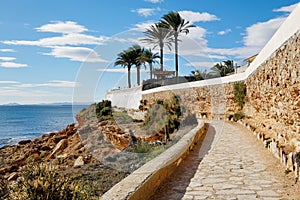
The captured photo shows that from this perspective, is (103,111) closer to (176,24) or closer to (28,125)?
(176,24)

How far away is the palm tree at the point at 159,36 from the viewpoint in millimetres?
26289

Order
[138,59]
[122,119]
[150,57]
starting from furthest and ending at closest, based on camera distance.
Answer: [150,57], [138,59], [122,119]

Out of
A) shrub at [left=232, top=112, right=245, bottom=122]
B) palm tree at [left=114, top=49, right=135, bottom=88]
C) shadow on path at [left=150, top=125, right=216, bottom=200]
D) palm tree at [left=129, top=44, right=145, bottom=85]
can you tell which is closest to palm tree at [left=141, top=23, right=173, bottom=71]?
palm tree at [left=129, top=44, right=145, bottom=85]

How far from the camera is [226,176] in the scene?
4805 mm

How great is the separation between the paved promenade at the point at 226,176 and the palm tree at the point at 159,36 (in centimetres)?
1994

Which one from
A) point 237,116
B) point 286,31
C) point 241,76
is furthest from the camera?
point 241,76

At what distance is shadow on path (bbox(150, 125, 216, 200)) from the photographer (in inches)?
156

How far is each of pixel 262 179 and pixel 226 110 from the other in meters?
11.7

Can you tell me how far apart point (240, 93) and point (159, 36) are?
15072 millimetres

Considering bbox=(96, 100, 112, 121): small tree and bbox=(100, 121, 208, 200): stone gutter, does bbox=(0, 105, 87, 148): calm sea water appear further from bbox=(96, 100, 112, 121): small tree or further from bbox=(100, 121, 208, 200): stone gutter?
bbox=(100, 121, 208, 200): stone gutter

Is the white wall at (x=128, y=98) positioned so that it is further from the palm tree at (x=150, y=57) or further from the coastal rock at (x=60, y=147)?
the coastal rock at (x=60, y=147)

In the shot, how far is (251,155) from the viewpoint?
254 inches

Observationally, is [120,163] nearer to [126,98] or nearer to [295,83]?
[295,83]

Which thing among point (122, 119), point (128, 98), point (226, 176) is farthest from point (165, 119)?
point (128, 98)
